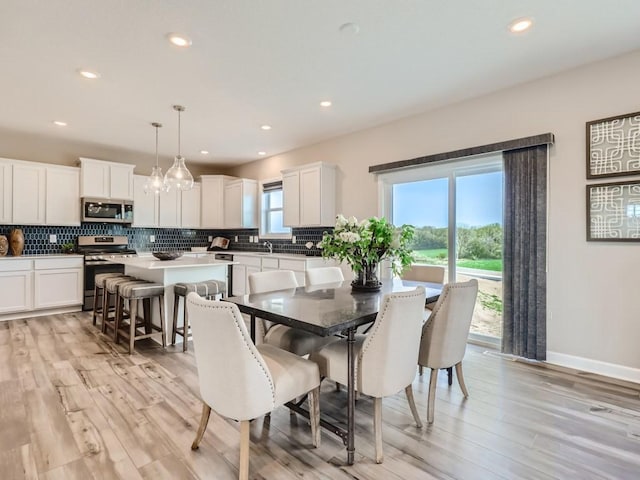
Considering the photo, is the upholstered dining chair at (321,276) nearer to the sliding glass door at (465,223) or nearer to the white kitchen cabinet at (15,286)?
the sliding glass door at (465,223)

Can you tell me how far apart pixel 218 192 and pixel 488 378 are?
5500 millimetres

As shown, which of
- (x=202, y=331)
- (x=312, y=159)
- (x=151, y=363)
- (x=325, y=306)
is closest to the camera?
(x=202, y=331)

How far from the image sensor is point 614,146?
279cm

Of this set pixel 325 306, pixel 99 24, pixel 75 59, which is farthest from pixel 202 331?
pixel 75 59

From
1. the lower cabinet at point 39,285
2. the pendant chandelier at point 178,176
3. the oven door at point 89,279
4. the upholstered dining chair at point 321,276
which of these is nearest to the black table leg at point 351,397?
the upholstered dining chair at point 321,276

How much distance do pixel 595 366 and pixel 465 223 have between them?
171 cm

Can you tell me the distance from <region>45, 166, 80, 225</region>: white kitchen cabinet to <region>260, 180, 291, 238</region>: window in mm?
2899

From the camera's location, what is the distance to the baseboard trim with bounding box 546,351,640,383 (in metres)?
2.76

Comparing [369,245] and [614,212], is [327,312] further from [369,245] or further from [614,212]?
[614,212]

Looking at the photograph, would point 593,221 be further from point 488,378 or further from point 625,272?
point 488,378

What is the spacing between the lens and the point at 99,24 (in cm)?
234

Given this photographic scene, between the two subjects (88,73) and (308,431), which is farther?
(88,73)

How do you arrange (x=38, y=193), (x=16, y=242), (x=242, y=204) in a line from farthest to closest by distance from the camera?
(x=242, y=204), (x=38, y=193), (x=16, y=242)

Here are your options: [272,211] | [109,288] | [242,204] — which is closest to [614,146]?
[272,211]
